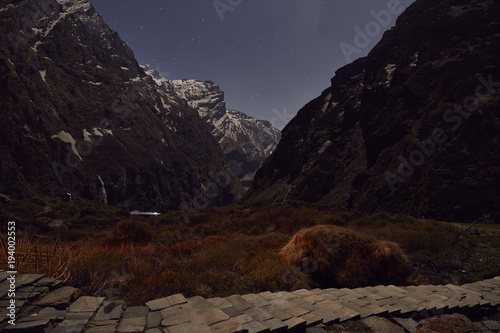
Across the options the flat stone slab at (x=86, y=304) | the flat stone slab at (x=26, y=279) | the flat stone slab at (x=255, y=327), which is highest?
the flat stone slab at (x=26, y=279)

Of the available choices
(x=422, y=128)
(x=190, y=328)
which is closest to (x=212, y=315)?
(x=190, y=328)

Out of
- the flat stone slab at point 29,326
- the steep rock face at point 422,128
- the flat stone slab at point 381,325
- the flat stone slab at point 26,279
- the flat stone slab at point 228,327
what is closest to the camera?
the flat stone slab at point 29,326

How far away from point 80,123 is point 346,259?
92.2 metres

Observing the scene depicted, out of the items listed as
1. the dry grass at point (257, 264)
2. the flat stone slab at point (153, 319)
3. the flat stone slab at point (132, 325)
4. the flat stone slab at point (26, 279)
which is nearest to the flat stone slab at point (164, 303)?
the flat stone slab at point (153, 319)

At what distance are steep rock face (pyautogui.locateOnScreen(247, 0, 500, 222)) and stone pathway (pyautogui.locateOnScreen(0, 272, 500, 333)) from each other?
65.2 feet

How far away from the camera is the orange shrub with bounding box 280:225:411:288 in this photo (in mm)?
6613

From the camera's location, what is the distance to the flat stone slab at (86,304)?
341cm

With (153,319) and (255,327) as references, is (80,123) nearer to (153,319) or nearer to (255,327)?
(153,319)

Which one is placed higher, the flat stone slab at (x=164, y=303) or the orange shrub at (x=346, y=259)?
the flat stone slab at (x=164, y=303)

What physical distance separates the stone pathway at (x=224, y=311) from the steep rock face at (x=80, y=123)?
58.2m

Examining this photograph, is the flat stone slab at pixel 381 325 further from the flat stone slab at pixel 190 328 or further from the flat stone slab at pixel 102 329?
the flat stone slab at pixel 102 329

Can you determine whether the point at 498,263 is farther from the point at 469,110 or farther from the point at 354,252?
the point at 469,110

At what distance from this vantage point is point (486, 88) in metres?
24.2

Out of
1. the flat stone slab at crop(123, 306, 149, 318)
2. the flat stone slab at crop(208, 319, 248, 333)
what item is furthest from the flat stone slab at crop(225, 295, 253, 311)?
the flat stone slab at crop(123, 306, 149, 318)
